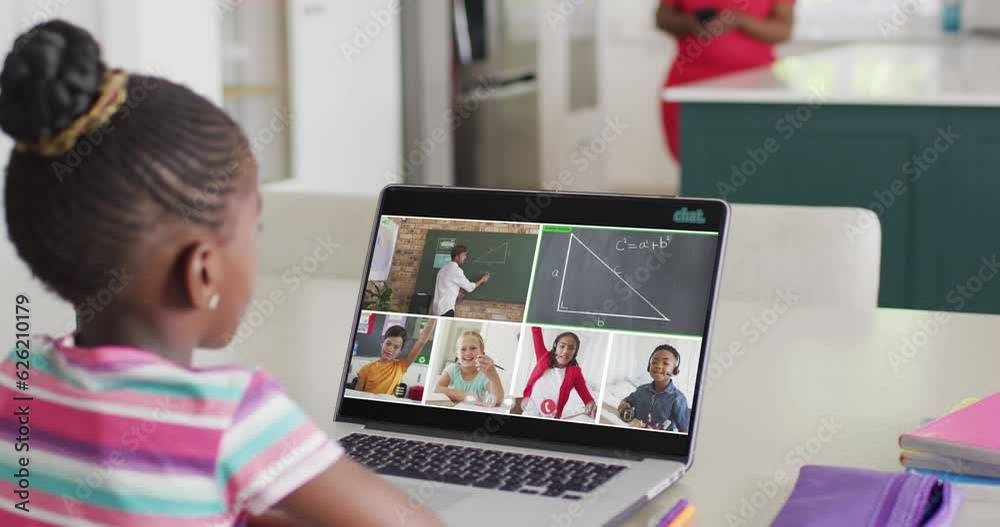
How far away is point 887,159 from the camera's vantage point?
3.01 meters

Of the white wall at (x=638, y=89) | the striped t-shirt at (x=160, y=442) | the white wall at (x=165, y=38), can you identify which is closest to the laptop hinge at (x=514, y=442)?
the striped t-shirt at (x=160, y=442)

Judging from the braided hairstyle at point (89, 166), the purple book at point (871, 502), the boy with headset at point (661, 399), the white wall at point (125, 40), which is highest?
the white wall at point (125, 40)

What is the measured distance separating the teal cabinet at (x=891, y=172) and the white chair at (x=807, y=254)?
1541 millimetres

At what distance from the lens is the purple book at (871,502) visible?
0.75 meters

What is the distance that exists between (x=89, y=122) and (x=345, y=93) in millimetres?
3474

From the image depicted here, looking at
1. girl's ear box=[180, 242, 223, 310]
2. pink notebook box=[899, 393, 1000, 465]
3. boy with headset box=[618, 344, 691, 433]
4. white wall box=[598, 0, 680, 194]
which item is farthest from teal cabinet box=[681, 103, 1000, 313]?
white wall box=[598, 0, 680, 194]

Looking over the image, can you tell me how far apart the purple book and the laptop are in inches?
4.1

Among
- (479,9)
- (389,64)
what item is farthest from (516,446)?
(479,9)

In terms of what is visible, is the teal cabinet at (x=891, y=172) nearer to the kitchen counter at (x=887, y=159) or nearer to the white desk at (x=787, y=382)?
the kitchen counter at (x=887, y=159)

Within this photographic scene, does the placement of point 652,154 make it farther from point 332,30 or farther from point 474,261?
point 474,261

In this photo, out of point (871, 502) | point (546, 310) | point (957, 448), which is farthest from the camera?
point (546, 310)

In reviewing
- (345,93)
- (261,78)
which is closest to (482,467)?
(261,78)

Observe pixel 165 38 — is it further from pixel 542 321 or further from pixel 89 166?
pixel 89 166

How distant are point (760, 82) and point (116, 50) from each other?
6.15 feet
